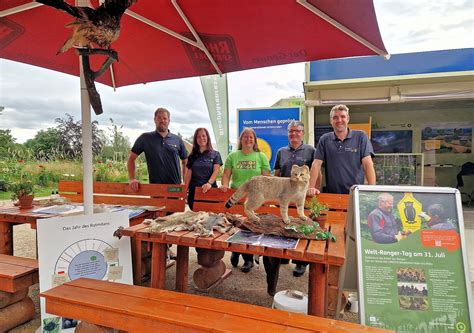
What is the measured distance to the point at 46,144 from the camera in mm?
8898

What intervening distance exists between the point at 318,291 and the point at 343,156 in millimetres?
1511

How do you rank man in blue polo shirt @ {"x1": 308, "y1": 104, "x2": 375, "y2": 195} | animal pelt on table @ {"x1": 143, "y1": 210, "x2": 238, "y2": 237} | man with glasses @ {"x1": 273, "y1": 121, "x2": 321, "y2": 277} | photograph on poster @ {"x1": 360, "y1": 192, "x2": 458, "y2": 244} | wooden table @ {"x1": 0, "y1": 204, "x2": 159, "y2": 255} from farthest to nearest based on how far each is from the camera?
man with glasses @ {"x1": 273, "y1": 121, "x2": 321, "y2": 277} → man in blue polo shirt @ {"x1": 308, "y1": 104, "x2": 375, "y2": 195} → wooden table @ {"x1": 0, "y1": 204, "x2": 159, "y2": 255} → animal pelt on table @ {"x1": 143, "y1": 210, "x2": 238, "y2": 237} → photograph on poster @ {"x1": 360, "y1": 192, "x2": 458, "y2": 244}

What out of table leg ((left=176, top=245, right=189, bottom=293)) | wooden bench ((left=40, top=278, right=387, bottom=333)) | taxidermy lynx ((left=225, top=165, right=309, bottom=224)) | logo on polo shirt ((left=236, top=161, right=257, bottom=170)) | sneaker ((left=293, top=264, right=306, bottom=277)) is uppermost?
logo on polo shirt ((left=236, top=161, right=257, bottom=170))

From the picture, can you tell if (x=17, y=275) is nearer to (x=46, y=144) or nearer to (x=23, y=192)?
(x=23, y=192)

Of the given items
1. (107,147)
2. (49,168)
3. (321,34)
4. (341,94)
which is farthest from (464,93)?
(49,168)

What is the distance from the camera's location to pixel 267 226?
2119 mm

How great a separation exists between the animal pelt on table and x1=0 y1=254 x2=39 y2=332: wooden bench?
0.97 m

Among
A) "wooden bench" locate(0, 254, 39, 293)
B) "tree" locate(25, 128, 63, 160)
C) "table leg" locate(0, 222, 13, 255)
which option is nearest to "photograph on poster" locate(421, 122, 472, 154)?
"wooden bench" locate(0, 254, 39, 293)

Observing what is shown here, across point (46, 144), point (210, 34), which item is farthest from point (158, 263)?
point (46, 144)

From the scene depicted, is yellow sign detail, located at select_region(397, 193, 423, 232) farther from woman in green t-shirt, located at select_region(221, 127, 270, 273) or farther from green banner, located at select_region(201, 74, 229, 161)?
green banner, located at select_region(201, 74, 229, 161)

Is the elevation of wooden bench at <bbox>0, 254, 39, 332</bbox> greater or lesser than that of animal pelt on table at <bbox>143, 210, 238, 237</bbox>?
lesser

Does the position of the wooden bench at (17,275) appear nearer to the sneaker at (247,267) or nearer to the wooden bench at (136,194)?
the wooden bench at (136,194)

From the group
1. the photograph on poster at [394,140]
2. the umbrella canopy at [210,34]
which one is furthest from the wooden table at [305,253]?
the photograph on poster at [394,140]

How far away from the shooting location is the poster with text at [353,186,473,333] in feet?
5.45
